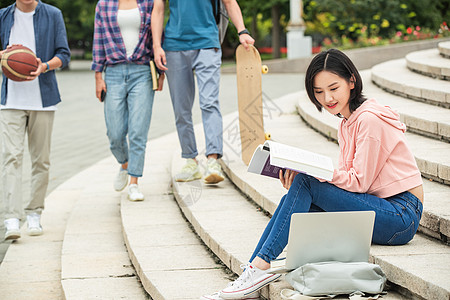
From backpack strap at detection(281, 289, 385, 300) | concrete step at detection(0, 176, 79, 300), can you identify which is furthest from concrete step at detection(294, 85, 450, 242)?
concrete step at detection(0, 176, 79, 300)

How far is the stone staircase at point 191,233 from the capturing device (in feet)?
11.9

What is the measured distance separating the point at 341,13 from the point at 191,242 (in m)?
22.6

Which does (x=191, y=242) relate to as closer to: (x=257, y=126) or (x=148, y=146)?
(x=257, y=126)

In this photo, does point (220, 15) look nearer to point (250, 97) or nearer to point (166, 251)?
point (250, 97)

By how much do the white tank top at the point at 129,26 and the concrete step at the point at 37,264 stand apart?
174cm

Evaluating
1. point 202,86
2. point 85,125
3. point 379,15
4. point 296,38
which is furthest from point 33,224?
point 379,15

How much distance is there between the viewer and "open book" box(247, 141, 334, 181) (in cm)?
306

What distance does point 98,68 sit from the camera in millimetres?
5832

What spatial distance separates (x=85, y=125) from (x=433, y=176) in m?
8.34

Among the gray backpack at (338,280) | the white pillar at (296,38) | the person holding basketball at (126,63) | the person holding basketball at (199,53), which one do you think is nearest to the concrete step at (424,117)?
the person holding basketball at (199,53)

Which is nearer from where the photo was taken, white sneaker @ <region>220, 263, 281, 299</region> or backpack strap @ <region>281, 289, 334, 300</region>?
backpack strap @ <region>281, 289, 334, 300</region>

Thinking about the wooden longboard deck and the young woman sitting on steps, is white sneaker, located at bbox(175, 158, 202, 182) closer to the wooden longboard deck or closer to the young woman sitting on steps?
the wooden longboard deck

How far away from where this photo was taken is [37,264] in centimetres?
510

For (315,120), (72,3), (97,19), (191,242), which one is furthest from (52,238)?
(72,3)
